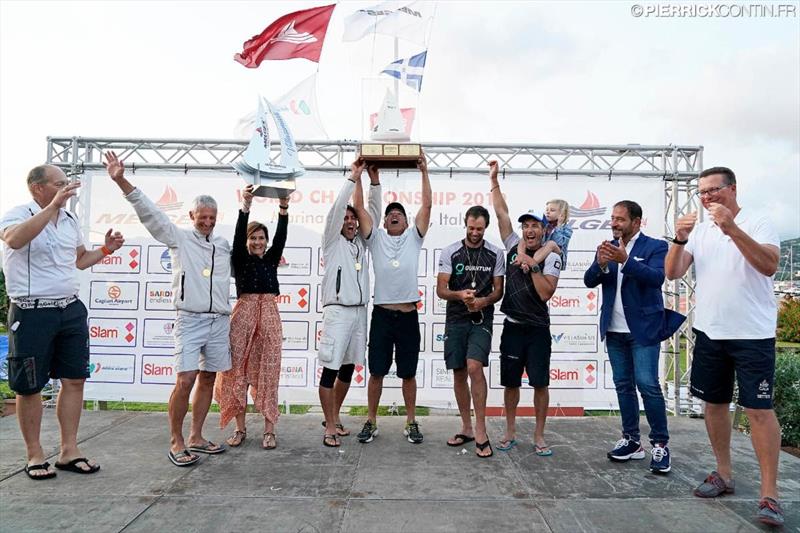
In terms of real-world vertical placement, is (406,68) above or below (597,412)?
above

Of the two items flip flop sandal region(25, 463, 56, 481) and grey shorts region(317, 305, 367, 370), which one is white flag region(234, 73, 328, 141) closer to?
grey shorts region(317, 305, 367, 370)

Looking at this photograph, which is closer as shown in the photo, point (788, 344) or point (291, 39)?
point (291, 39)

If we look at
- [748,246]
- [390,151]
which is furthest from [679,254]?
[390,151]

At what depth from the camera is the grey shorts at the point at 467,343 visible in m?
3.88

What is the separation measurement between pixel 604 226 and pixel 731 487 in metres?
2.92

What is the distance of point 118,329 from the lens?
17.7 feet

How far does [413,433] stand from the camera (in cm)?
411

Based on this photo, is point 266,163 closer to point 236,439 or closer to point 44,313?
point 44,313

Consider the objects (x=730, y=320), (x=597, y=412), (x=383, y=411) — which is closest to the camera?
(x=730, y=320)

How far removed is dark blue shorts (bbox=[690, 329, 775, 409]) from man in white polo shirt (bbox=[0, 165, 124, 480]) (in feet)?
13.2

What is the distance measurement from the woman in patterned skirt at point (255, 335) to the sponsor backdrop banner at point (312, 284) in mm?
1370

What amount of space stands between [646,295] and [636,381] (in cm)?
64

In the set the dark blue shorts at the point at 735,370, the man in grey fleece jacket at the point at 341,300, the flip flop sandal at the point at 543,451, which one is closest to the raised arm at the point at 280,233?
the man in grey fleece jacket at the point at 341,300

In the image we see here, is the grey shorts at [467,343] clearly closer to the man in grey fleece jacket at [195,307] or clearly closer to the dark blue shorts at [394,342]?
the dark blue shorts at [394,342]
